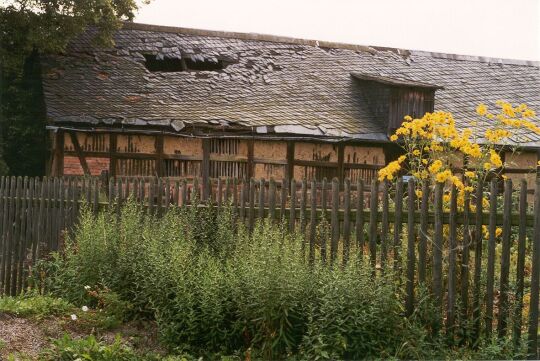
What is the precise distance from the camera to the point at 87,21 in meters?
19.9

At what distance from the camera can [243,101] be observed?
66.2ft

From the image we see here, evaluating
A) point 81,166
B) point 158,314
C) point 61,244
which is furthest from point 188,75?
point 158,314

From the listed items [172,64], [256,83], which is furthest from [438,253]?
[172,64]

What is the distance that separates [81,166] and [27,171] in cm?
213

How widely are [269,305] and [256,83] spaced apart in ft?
49.2

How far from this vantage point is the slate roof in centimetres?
1873

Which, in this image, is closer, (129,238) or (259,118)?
(129,238)

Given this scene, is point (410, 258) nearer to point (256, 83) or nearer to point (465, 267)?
point (465, 267)

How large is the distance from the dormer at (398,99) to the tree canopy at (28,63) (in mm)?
7449

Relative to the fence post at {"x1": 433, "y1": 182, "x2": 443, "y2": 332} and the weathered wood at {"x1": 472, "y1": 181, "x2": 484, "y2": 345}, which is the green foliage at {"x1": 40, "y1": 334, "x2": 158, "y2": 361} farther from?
the weathered wood at {"x1": 472, "y1": 181, "x2": 484, "y2": 345}

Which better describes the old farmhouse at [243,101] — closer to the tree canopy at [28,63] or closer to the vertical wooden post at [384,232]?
the tree canopy at [28,63]

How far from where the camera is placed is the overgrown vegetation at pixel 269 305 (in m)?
6.78

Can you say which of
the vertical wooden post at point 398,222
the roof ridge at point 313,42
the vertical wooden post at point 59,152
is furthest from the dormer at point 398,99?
the vertical wooden post at point 398,222

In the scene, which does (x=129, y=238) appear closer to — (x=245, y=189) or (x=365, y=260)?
(x=245, y=189)
